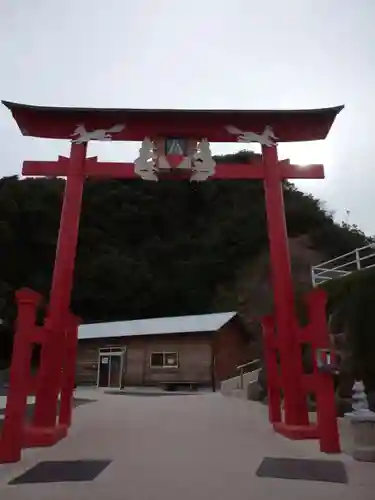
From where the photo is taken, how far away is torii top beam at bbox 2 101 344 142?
8.34 m

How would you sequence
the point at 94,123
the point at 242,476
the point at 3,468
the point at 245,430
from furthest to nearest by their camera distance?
the point at 94,123 < the point at 245,430 < the point at 3,468 < the point at 242,476

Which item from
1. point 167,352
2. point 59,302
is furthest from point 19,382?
point 167,352

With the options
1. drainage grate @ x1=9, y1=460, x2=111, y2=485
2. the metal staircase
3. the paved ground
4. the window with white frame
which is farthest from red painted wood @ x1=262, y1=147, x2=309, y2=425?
the window with white frame

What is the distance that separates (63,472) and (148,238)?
32.3m

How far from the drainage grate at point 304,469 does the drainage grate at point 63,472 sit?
5.50ft

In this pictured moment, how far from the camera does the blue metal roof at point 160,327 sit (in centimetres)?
2200

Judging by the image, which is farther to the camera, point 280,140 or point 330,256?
point 330,256

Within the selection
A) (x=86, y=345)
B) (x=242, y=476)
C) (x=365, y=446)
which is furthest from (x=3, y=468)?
(x=86, y=345)

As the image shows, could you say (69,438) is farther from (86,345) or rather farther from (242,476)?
(86,345)

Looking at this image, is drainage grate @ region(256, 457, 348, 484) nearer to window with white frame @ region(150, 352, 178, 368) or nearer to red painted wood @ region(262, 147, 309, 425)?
red painted wood @ region(262, 147, 309, 425)

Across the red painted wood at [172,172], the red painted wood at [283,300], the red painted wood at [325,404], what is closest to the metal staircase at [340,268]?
the red painted wood at [283,300]

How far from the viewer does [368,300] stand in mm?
7172

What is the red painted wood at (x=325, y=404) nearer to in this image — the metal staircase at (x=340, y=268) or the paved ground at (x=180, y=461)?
the paved ground at (x=180, y=461)

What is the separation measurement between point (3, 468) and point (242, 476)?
2.54 m
